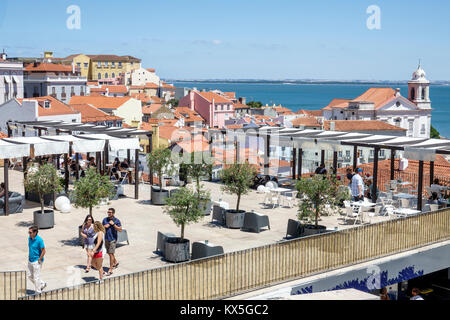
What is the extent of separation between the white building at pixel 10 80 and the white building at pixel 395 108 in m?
66.9

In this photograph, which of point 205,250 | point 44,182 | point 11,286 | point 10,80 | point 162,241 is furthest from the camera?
point 10,80

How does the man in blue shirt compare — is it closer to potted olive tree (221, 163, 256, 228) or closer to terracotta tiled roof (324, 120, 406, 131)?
potted olive tree (221, 163, 256, 228)

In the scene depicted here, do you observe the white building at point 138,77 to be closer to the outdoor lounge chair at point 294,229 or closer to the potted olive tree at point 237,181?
the potted olive tree at point 237,181

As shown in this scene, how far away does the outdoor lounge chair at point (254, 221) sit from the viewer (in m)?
15.5

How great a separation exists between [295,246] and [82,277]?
4.20m

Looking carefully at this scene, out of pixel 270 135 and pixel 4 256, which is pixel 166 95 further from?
pixel 4 256

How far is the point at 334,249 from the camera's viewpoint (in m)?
12.5

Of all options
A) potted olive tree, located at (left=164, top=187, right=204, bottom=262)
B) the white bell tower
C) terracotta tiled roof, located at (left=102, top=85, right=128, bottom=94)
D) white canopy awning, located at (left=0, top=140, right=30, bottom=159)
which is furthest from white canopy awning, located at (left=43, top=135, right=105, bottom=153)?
the white bell tower

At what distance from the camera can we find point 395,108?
126938 millimetres

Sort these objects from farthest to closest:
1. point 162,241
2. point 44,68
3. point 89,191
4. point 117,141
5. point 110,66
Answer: point 110,66 → point 44,68 → point 117,141 → point 89,191 → point 162,241

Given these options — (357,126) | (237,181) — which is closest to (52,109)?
(237,181)

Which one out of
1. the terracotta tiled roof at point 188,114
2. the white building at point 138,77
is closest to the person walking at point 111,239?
the terracotta tiled roof at point 188,114

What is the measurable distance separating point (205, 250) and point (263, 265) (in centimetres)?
156

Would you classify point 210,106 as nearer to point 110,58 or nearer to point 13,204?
point 110,58
